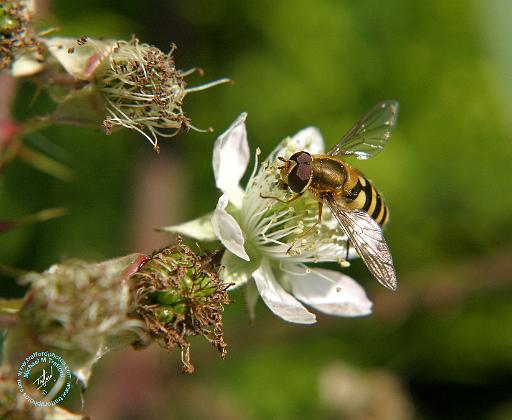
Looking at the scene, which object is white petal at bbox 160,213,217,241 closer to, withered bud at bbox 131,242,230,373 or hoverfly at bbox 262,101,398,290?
withered bud at bbox 131,242,230,373

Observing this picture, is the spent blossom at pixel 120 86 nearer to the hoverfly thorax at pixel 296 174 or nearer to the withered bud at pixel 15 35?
the withered bud at pixel 15 35

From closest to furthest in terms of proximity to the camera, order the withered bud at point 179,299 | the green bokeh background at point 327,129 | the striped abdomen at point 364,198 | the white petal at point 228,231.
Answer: the withered bud at point 179,299 < the white petal at point 228,231 < the striped abdomen at point 364,198 < the green bokeh background at point 327,129

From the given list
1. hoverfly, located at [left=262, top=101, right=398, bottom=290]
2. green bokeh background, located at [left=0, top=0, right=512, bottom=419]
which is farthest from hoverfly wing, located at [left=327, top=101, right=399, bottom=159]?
green bokeh background, located at [left=0, top=0, right=512, bottom=419]

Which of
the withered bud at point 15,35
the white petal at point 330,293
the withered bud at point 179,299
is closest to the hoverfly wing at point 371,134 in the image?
the white petal at point 330,293

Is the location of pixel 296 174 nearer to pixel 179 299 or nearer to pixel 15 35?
pixel 179 299

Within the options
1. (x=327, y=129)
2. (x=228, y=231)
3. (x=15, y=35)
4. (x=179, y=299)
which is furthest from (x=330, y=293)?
(x=327, y=129)

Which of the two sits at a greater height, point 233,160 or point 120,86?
point 120,86
